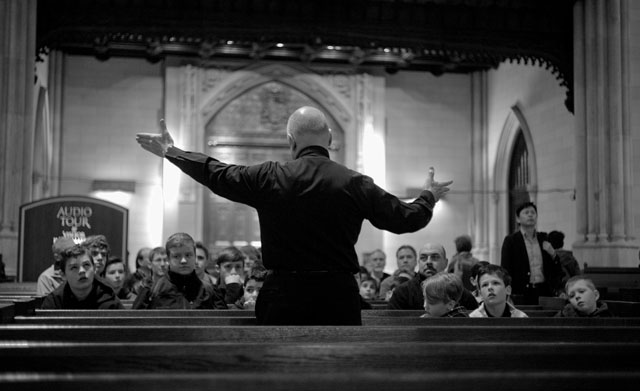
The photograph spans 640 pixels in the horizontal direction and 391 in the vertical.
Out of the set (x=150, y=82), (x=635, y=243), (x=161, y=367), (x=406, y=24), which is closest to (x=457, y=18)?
(x=406, y=24)

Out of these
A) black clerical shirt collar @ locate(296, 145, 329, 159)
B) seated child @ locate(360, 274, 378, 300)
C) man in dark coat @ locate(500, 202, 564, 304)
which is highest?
black clerical shirt collar @ locate(296, 145, 329, 159)

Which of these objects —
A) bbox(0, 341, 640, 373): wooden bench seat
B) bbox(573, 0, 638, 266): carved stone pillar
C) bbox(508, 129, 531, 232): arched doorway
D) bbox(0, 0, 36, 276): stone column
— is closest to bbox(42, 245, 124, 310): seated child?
bbox(0, 341, 640, 373): wooden bench seat

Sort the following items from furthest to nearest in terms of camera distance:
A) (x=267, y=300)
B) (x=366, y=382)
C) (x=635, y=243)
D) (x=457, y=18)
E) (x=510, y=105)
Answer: (x=510, y=105) → (x=457, y=18) → (x=635, y=243) → (x=267, y=300) → (x=366, y=382)

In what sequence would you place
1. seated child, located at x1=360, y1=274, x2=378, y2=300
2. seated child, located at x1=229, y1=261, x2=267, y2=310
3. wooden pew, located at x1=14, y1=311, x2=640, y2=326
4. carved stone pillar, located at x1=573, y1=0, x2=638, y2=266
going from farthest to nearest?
carved stone pillar, located at x1=573, y1=0, x2=638, y2=266, seated child, located at x1=360, y1=274, x2=378, y2=300, seated child, located at x1=229, y1=261, x2=267, y2=310, wooden pew, located at x1=14, y1=311, x2=640, y2=326

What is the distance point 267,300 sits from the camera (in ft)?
12.7

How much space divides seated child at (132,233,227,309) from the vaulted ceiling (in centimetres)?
722

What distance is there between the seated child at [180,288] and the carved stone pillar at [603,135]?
25.7 feet

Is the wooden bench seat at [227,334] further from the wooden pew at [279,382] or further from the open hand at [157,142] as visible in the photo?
the open hand at [157,142]

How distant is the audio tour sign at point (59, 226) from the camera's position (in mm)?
9695

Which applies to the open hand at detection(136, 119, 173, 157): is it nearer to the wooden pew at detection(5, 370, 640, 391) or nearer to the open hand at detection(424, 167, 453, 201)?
the open hand at detection(424, 167, 453, 201)

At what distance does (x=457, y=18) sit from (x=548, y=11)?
1.47 m

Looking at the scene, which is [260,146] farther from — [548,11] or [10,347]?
[10,347]

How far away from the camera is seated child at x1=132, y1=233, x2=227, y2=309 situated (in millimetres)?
5719

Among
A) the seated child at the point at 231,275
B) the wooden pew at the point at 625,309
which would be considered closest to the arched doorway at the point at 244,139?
the seated child at the point at 231,275
